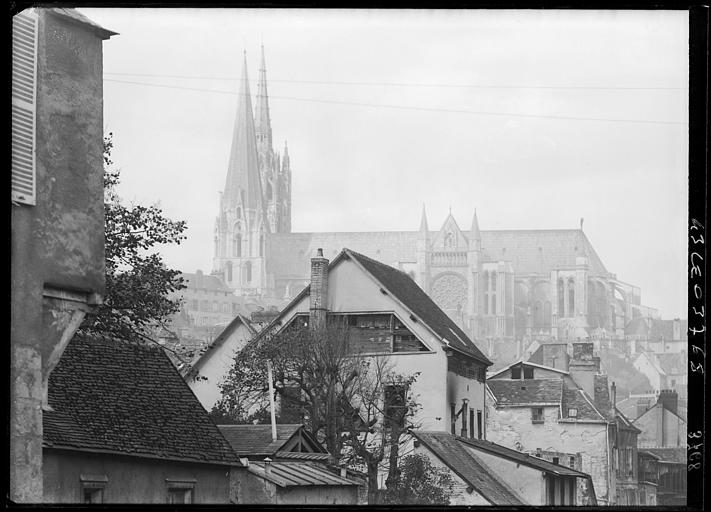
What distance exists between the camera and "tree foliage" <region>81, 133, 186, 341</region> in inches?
936

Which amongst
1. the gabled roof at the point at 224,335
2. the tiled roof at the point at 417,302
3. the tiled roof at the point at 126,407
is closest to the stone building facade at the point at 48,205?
the tiled roof at the point at 126,407

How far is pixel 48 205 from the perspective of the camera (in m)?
14.4

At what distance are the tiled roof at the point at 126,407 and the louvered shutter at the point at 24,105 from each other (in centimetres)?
581

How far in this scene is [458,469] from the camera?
33.4 m

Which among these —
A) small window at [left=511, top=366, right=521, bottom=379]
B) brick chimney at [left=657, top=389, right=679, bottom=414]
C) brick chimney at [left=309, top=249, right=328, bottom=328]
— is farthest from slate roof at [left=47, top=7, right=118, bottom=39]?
brick chimney at [left=657, top=389, right=679, bottom=414]

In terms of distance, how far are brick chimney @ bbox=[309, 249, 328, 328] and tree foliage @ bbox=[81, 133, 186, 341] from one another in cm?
1377

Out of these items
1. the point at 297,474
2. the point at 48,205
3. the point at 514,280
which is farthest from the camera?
the point at 514,280

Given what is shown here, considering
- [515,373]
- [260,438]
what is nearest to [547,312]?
[515,373]

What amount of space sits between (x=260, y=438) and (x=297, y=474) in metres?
2.69

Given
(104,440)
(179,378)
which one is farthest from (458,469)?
(104,440)

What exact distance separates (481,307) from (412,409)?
146895mm

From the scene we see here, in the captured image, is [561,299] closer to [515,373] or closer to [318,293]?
[515,373]

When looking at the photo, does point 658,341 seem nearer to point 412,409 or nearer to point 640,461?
point 640,461

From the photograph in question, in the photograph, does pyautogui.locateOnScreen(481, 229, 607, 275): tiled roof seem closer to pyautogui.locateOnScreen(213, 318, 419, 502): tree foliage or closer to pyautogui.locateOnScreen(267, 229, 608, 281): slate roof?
pyautogui.locateOnScreen(267, 229, 608, 281): slate roof
